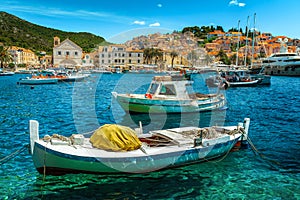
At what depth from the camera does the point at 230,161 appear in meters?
12.7

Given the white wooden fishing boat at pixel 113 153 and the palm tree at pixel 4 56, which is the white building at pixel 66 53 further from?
the white wooden fishing boat at pixel 113 153

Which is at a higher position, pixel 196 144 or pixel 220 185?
pixel 196 144

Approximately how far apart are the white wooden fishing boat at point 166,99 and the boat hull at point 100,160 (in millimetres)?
11166

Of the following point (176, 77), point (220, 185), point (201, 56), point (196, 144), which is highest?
point (201, 56)

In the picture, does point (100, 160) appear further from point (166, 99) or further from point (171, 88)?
point (171, 88)

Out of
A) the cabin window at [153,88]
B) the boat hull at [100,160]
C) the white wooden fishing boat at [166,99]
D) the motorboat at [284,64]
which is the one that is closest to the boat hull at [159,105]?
the white wooden fishing boat at [166,99]

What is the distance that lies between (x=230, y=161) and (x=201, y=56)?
172434 millimetres

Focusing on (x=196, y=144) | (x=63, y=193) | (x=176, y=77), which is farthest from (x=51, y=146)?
Result: (x=176, y=77)

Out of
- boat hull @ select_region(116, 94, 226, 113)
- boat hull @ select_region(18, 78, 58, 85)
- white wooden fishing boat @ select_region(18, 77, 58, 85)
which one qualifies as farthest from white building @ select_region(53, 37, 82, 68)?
boat hull @ select_region(116, 94, 226, 113)

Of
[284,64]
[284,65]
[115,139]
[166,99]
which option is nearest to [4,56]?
[284,65]

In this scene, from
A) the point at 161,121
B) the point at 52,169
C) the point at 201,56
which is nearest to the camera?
the point at 52,169

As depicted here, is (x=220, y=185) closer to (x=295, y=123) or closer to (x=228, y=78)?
(x=295, y=123)

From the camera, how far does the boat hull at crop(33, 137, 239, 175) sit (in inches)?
383

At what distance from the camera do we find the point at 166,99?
72.5 feet
